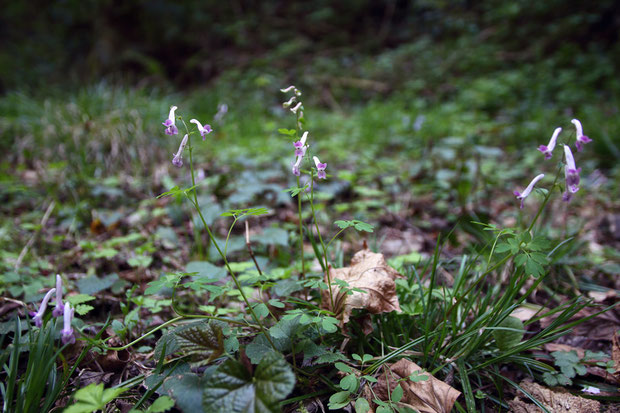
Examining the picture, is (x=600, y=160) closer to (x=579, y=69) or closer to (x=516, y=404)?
(x=516, y=404)

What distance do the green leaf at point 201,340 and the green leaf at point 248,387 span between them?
145mm

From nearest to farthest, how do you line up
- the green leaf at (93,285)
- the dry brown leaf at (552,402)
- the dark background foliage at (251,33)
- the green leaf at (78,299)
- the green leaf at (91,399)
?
1. the green leaf at (91,399)
2. the dry brown leaf at (552,402)
3. the green leaf at (78,299)
4. the green leaf at (93,285)
5. the dark background foliage at (251,33)

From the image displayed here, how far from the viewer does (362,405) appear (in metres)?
1.07

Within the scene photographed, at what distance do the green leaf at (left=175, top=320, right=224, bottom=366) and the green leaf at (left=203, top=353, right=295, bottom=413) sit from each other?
145 millimetres

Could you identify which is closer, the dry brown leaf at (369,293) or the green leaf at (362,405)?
the green leaf at (362,405)

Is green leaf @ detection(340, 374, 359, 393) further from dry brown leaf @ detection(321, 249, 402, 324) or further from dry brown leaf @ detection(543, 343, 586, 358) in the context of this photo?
dry brown leaf @ detection(543, 343, 586, 358)

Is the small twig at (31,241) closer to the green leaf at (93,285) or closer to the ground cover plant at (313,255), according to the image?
the ground cover plant at (313,255)

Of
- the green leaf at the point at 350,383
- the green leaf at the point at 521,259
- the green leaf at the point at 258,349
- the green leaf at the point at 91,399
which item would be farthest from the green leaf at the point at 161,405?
the green leaf at the point at 521,259

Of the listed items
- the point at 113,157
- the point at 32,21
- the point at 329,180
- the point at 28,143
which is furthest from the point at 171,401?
the point at 32,21

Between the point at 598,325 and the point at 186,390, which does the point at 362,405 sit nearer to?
the point at 186,390

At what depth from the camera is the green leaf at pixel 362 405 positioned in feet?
3.46

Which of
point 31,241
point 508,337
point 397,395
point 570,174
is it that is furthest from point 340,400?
point 31,241

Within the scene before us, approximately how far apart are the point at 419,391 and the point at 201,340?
0.73m

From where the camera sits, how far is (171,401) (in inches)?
37.0
